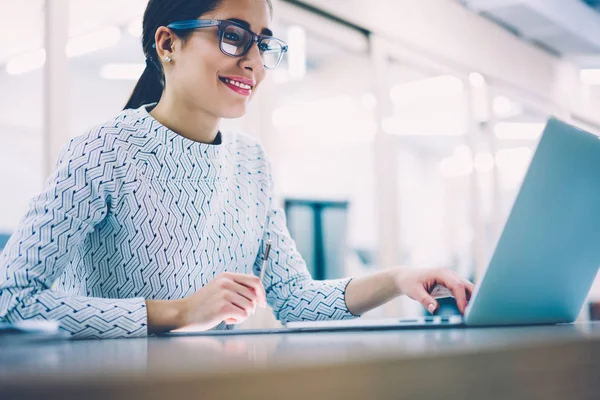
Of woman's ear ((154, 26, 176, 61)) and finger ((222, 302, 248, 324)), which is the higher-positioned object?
woman's ear ((154, 26, 176, 61))

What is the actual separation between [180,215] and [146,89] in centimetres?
42

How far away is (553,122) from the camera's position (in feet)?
2.67

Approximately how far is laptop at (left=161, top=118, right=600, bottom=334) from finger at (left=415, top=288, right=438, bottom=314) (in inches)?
5.3

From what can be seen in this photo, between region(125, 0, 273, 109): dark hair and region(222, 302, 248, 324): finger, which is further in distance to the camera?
region(125, 0, 273, 109): dark hair

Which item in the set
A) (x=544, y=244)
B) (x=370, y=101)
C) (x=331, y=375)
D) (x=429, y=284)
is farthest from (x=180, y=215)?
(x=370, y=101)


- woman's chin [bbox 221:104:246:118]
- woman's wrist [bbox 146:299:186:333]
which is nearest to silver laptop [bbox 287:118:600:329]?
woman's wrist [bbox 146:299:186:333]

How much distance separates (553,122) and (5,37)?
3.22m

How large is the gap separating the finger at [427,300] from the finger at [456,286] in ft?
0.12

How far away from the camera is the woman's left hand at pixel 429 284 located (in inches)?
42.8

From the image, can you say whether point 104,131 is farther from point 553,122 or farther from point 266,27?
point 553,122

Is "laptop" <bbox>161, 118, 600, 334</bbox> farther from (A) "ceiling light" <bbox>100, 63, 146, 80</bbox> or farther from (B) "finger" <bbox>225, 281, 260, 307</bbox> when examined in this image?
(A) "ceiling light" <bbox>100, 63, 146, 80</bbox>

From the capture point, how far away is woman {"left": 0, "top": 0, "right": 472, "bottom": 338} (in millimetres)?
1047

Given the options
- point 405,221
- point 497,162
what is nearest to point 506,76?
point 497,162

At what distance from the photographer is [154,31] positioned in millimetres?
1486
